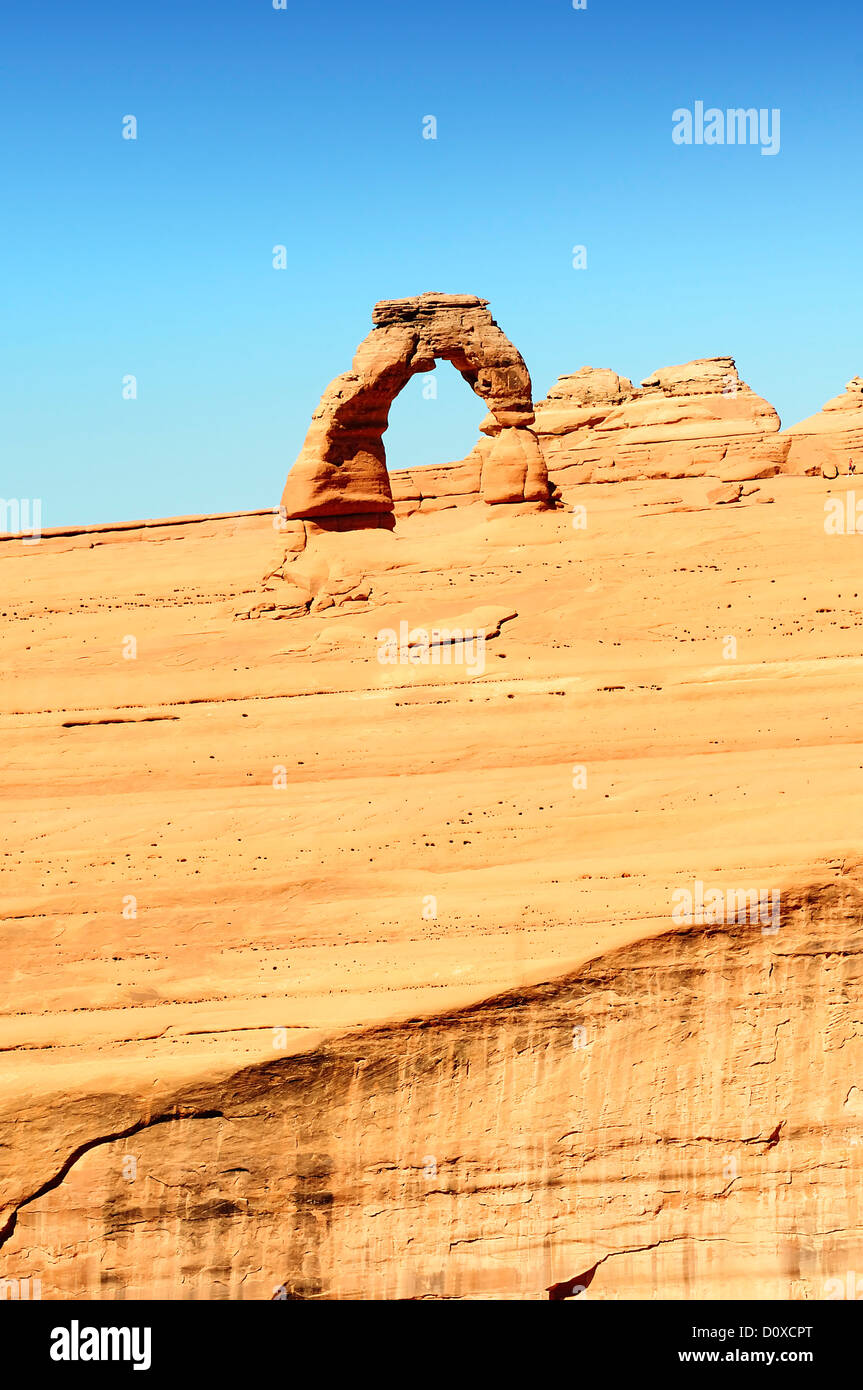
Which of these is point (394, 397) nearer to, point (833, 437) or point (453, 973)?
point (453, 973)

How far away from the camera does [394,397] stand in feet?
66.0

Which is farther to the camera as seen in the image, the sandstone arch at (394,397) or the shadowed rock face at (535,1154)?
the sandstone arch at (394,397)

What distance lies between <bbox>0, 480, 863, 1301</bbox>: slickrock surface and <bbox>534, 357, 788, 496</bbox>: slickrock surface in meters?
25.3

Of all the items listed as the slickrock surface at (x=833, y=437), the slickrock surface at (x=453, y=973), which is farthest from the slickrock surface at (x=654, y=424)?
the slickrock surface at (x=453, y=973)

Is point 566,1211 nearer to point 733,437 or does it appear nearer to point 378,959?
point 378,959

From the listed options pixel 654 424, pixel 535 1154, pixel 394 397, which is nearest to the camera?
pixel 535 1154

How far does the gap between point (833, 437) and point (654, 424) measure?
7189 millimetres

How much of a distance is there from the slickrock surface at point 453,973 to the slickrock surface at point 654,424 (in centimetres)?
2531

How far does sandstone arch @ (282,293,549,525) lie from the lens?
771 inches

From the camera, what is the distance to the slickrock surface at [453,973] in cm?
1092

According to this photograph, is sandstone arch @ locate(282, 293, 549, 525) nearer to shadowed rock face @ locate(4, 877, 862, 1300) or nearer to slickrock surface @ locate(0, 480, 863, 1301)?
slickrock surface @ locate(0, 480, 863, 1301)

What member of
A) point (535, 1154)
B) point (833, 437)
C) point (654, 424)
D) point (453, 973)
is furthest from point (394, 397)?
point (833, 437)

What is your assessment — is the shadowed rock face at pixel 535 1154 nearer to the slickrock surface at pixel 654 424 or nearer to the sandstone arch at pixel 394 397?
the sandstone arch at pixel 394 397

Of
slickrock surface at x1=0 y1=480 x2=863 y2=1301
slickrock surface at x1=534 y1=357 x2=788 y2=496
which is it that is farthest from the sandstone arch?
slickrock surface at x1=534 y1=357 x2=788 y2=496
